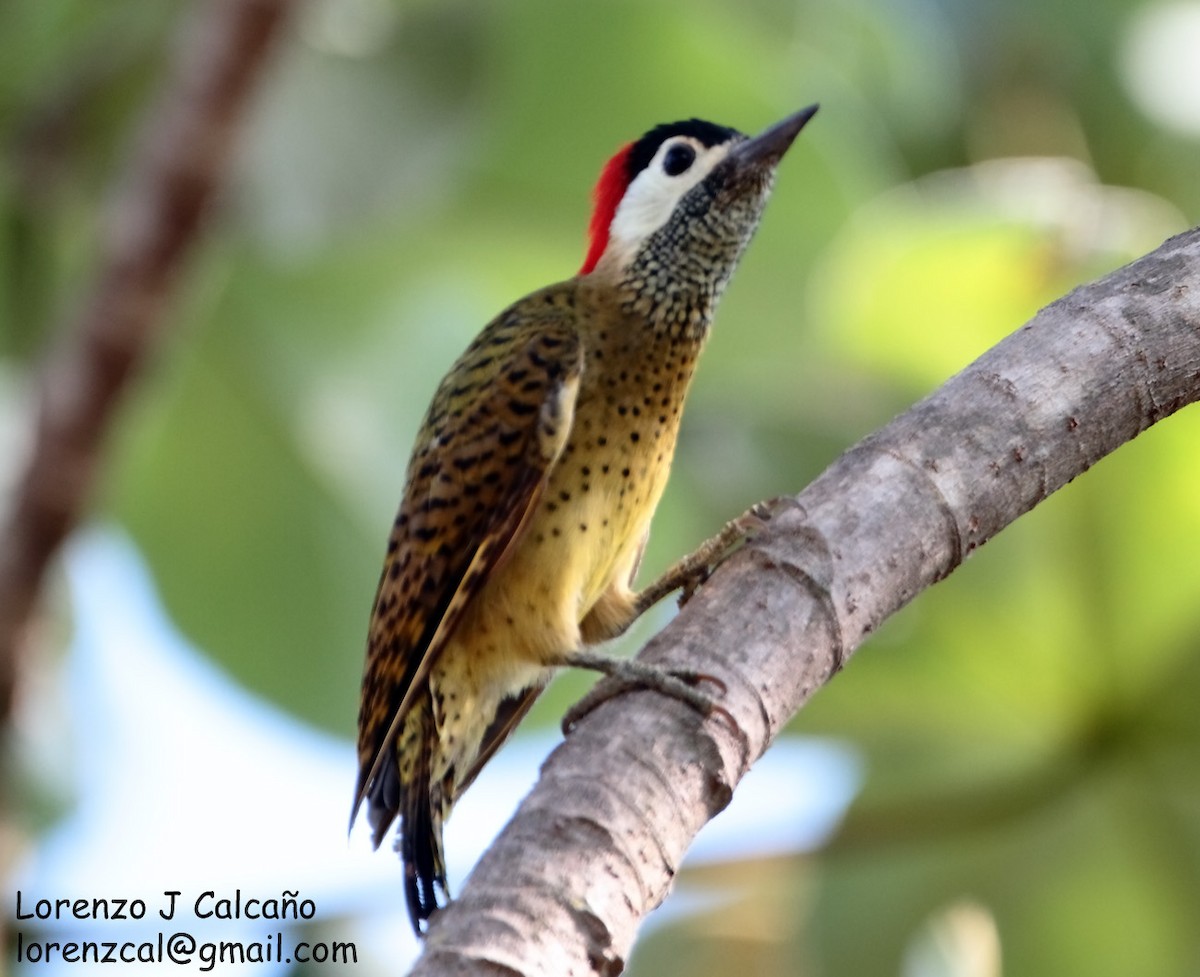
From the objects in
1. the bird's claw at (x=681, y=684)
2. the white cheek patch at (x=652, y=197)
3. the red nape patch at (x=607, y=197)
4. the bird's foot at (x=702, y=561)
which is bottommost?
the bird's claw at (x=681, y=684)

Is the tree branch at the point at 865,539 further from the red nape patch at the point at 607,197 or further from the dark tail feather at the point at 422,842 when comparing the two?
the red nape patch at the point at 607,197

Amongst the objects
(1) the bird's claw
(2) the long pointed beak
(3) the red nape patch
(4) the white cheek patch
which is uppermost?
(3) the red nape patch

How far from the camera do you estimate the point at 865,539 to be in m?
1.75

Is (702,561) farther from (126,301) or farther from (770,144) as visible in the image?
(126,301)

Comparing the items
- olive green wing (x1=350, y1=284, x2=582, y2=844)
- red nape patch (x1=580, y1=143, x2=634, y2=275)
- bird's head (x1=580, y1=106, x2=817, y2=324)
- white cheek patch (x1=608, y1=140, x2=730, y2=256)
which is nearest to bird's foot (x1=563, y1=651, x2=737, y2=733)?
olive green wing (x1=350, y1=284, x2=582, y2=844)

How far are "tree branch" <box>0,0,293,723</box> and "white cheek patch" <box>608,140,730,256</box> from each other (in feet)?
2.14

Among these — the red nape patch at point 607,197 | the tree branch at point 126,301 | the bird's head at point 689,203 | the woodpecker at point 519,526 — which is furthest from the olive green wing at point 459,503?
the tree branch at point 126,301

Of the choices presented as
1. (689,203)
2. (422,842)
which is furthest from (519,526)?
(689,203)

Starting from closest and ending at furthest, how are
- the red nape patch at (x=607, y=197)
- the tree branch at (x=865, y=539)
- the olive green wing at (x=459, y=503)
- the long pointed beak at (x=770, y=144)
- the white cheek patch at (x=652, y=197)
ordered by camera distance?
1. the tree branch at (x=865, y=539)
2. the olive green wing at (x=459, y=503)
3. the long pointed beak at (x=770, y=144)
4. the white cheek patch at (x=652, y=197)
5. the red nape patch at (x=607, y=197)

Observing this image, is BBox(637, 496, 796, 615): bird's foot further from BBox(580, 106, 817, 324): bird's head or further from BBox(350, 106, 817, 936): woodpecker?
BBox(580, 106, 817, 324): bird's head

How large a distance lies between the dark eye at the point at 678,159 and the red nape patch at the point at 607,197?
10 centimetres

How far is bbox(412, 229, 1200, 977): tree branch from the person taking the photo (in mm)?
1519

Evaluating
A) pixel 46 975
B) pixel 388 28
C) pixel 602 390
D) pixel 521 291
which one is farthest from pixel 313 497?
pixel 602 390

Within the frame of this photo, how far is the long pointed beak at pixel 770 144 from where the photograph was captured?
2754 mm
